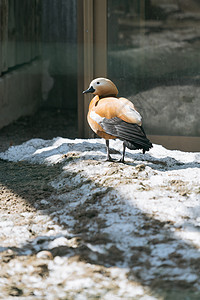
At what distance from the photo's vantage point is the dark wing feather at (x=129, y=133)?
3.57 metres

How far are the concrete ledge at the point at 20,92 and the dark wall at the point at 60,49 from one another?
22 centimetres

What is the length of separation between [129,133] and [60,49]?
4.20 metres

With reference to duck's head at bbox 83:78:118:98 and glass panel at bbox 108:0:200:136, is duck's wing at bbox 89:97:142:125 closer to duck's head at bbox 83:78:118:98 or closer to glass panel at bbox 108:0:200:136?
duck's head at bbox 83:78:118:98

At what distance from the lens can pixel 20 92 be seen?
22.3ft

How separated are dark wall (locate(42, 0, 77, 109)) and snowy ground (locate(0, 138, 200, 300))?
3.71m

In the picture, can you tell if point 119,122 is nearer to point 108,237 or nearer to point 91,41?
point 108,237

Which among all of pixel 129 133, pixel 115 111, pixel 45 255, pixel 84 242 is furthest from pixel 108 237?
pixel 115 111

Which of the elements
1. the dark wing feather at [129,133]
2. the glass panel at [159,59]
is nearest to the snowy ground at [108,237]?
the dark wing feather at [129,133]

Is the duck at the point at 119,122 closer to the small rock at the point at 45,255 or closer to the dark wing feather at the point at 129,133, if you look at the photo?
the dark wing feather at the point at 129,133

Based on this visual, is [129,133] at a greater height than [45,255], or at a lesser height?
greater

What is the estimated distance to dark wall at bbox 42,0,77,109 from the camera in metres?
7.36

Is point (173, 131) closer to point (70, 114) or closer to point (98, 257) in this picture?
point (70, 114)

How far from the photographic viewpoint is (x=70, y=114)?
734 cm

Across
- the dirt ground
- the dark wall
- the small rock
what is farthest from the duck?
the dark wall
